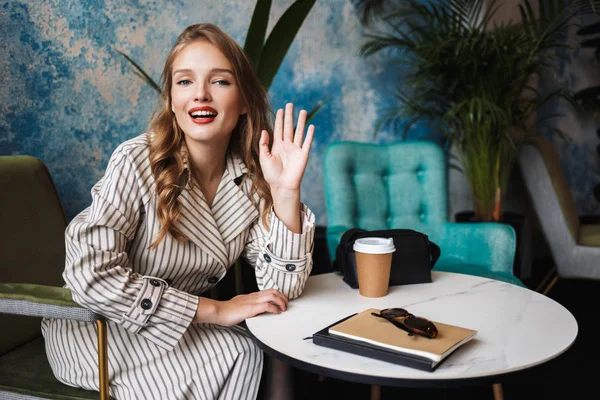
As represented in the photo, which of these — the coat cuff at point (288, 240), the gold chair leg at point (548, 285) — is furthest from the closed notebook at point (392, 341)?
the gold chair leg at point (548, 285)

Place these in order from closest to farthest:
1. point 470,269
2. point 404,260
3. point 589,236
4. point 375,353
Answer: point 375,353 → point 404,260 → point 470,269 → point 589,236

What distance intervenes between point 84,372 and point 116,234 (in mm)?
340

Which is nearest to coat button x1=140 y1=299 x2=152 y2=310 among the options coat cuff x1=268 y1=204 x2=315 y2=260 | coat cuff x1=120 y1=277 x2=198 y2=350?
coat cuff x1=120 y1=277 x2=198 y2=350

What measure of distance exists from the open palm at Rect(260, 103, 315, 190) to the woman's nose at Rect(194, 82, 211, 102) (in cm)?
17

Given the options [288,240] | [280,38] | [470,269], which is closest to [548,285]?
[470,269]

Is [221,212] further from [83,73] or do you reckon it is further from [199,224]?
[83,73]

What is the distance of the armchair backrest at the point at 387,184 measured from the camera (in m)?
2.63

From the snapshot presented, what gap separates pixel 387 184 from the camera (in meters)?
2.77

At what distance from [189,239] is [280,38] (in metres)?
1.11

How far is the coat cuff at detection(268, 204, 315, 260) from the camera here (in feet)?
4.75

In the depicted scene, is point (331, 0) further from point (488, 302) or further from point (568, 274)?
point (488, 302)

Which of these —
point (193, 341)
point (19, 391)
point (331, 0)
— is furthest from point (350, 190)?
point (19, 391)

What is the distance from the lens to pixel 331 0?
3.17 meters

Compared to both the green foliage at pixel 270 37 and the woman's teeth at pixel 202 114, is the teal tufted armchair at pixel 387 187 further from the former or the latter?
the woman's teeth at pixel 202 114
